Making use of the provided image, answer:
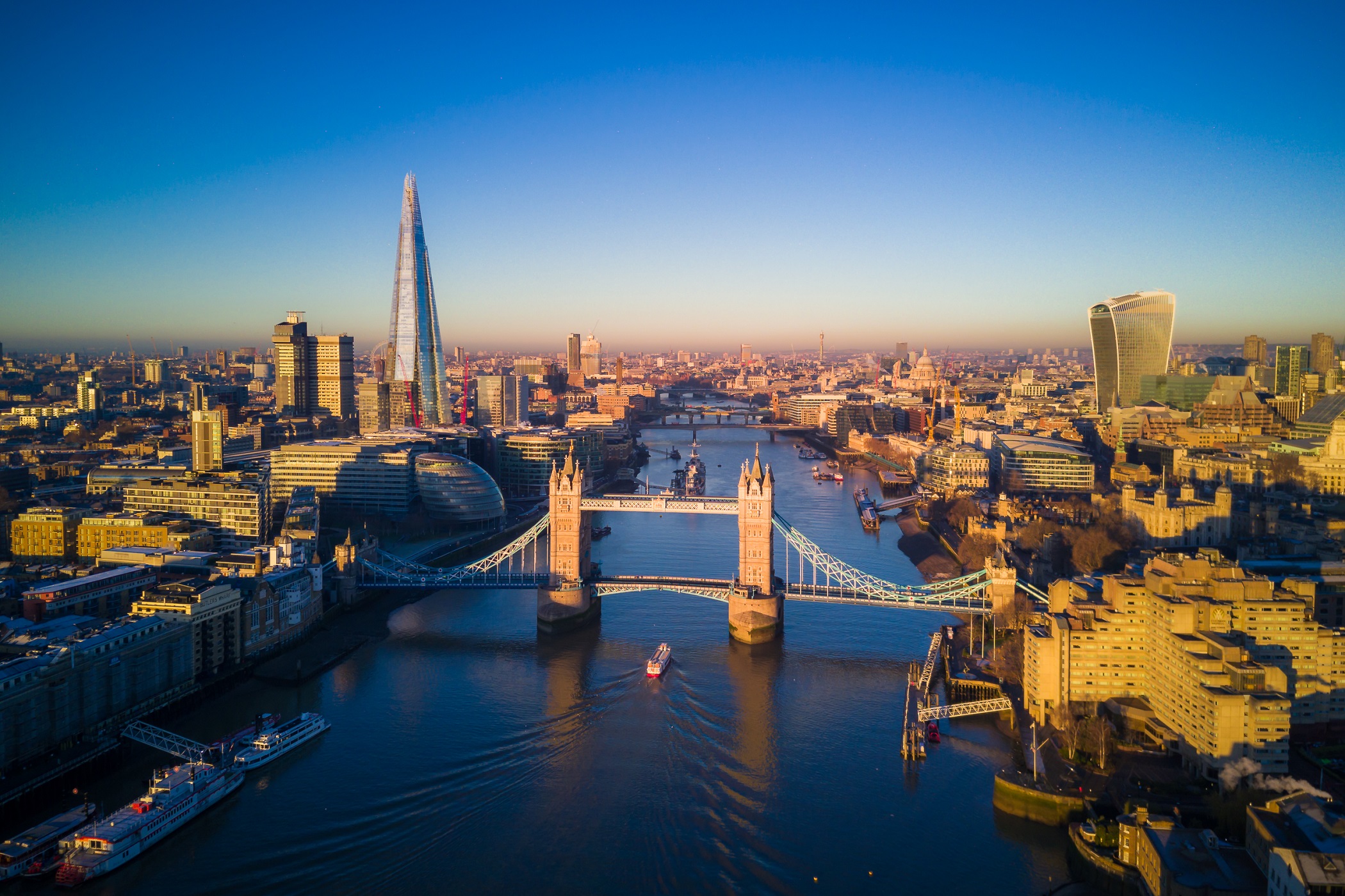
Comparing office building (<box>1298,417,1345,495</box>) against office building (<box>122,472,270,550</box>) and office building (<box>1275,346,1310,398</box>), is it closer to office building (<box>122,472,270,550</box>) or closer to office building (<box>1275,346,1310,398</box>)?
office building (<box>1275,346,1310,398</box>)

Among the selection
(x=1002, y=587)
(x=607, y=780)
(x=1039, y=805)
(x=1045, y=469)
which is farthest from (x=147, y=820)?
(x=1045, y=469)

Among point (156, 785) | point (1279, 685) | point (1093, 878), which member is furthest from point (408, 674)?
point (1279, 685)

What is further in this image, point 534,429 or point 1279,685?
point 534,429

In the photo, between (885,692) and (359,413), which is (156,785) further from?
(359,413)

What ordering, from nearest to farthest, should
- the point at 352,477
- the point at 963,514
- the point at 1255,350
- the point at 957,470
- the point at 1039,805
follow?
the point at 1039,805 < the point at 963,514 < the point at 352,477 < the point at 957,470 < the point at 1255,350

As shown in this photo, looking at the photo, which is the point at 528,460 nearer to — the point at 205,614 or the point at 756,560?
the point at 756,560

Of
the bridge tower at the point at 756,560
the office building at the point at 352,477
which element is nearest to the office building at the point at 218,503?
the office building at the point at 352,477

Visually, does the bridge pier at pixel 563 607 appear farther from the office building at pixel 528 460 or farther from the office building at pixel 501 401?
the office building at pixel 501 401
